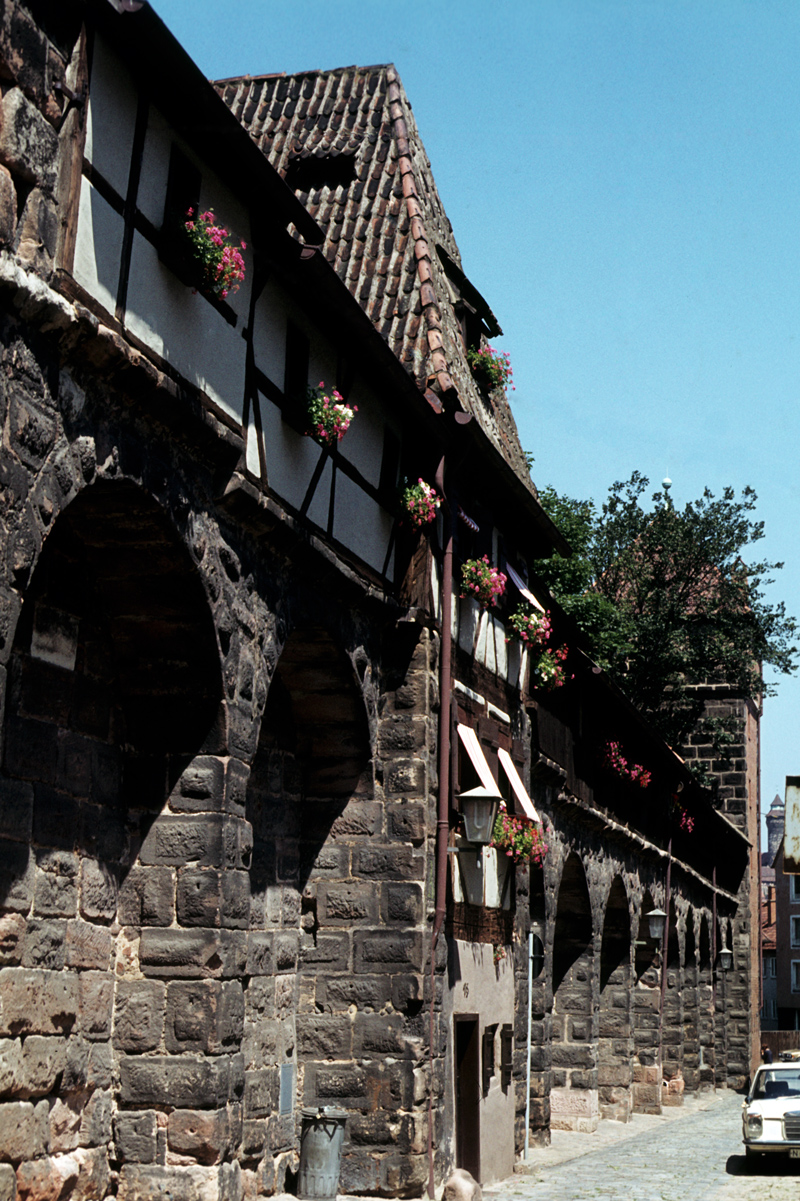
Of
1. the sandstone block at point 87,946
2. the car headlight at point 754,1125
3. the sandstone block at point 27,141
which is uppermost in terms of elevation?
the sandstone block at point 27,141

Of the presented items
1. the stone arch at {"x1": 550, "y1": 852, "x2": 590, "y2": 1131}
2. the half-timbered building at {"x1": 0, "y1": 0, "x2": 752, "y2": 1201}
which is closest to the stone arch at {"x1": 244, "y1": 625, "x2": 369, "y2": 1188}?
the half-timbered building at {"x1": 0, "y1": 0, "x2": 752, "y2": 1201}

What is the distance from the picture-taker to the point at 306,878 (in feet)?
38.0

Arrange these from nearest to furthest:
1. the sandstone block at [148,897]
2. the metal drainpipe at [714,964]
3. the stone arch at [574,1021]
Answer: the sandstone block at [148,897], the stone arch at [574,1021], the metal drainpipe at [714,964]

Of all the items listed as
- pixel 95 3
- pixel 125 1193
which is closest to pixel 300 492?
pixel 95 3

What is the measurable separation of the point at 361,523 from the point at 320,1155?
4838 mm

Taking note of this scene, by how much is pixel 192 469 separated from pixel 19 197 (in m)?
2.20

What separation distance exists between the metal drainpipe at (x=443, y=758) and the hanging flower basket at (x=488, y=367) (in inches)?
90.8

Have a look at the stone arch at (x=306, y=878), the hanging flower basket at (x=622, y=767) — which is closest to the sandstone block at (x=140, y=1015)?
the stone arch at (x=306, y=878)

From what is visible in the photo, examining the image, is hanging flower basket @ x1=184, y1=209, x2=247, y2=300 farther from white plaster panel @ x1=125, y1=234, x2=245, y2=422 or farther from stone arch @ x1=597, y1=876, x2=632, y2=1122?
stone arch @ x1=597, y1=876, x2=632, y2=1122

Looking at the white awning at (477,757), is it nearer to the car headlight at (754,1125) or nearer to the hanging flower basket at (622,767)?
the car headlight at (754,1125)

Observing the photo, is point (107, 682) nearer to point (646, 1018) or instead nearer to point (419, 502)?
point (419, 502)

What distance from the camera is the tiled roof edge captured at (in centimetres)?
1238

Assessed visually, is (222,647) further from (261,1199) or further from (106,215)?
(261,1199)

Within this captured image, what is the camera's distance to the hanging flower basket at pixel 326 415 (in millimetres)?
9758
